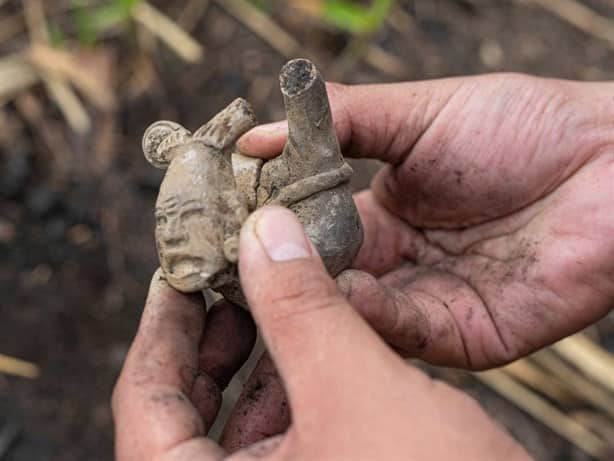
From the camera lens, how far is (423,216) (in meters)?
2.24

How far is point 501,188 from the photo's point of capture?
201 cm

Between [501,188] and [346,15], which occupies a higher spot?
[346,15]

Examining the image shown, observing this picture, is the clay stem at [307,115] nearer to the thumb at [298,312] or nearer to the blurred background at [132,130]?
the thumb at [298,312]

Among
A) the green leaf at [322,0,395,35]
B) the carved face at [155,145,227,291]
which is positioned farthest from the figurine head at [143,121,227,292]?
the green leaf at [322,0,395,35]

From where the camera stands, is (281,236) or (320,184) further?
(320,184)

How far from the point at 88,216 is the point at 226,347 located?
1.56 metres

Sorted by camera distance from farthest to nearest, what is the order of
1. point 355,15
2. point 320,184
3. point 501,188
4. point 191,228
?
point 355,15
point 501,188
point 320,184
point 191,228

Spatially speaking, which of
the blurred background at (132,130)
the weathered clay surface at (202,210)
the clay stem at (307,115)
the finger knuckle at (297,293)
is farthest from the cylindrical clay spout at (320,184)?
the blurred background at (132,130)

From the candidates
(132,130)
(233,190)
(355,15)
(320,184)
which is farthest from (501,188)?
(132,130)

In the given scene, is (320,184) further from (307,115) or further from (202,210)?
(202,210)

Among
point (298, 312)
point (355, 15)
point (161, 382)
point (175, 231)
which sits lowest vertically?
point (161, 382)

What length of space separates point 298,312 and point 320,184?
1.67 ft

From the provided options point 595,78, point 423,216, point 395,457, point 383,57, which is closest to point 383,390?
point 395,457

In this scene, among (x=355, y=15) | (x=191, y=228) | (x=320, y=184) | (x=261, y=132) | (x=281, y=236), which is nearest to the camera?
(x=281, y=236)
